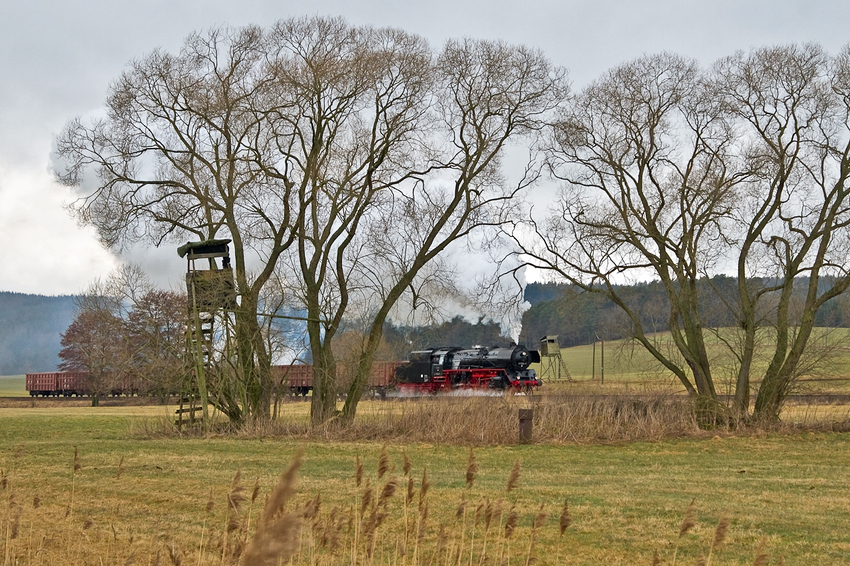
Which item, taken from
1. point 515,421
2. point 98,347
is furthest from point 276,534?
point 98,347

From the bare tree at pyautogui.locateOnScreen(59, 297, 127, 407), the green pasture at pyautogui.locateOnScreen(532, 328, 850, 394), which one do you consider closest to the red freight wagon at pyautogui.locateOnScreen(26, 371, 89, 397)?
the bare tree at pyautogui.locateOnScreen(59, 297, 127, 407)

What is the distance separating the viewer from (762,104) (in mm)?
22859

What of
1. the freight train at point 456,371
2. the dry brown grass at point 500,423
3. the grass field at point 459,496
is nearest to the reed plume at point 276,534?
the grass field at point 459,496

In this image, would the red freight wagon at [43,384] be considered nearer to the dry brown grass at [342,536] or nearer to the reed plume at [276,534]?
the dry brown grass at [342,536]

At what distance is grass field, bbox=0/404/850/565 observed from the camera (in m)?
7.55

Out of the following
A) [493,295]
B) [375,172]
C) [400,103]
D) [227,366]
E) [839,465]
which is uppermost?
[400,103]

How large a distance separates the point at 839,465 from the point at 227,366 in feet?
49.2

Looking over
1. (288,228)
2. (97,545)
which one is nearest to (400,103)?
(288,228)

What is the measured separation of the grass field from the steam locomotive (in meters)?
20.6

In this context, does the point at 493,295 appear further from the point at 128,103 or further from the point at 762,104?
the point at 128,103

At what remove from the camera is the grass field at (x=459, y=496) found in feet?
24.8

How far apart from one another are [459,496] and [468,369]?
3038cm

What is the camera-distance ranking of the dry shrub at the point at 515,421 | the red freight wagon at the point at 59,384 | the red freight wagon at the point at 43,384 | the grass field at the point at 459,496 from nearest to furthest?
the grass field at the point at 459,496 < the dry shrub at the point at 515,421 < the red freight wagon at the point at 59,384 < the red freight wagon at the point at 43,384

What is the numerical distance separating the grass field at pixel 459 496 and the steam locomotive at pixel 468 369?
20607 mm
